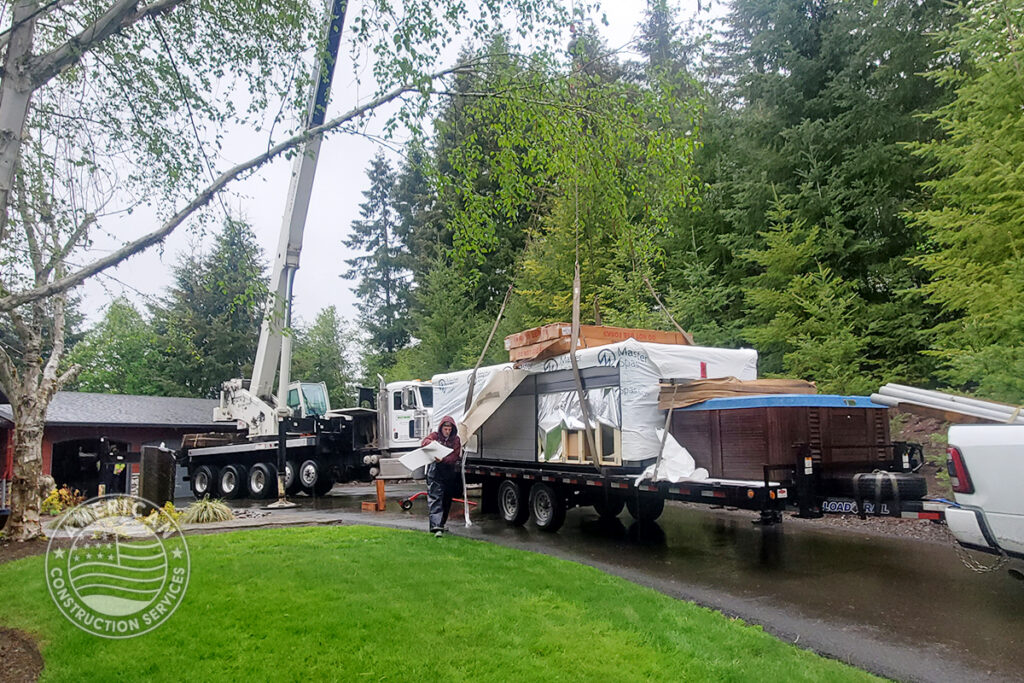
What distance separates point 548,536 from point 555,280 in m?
13.4

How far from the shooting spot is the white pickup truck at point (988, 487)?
5504 mm

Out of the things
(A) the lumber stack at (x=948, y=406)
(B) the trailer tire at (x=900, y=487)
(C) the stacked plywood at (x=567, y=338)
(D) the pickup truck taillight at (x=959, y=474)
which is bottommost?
A: (B) the trailer tire at (x=900, y=487)

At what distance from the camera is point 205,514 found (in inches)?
496

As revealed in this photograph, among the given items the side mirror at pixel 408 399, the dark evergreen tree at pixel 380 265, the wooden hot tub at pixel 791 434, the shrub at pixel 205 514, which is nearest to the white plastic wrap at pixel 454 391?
the shrub at pixel 205 514

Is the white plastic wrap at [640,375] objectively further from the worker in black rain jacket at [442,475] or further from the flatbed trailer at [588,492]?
the worker in black rain jacket at [442,475]

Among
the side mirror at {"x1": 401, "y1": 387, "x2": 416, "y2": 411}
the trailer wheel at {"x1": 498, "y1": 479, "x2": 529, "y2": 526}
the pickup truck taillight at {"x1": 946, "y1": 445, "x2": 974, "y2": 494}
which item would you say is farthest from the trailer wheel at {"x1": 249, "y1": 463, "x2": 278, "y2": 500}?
the pickup truck taillight at {"x1": 946, "y1": 445, "x2": 974, "y2": 494}

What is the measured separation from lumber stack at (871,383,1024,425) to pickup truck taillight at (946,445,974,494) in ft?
1.27

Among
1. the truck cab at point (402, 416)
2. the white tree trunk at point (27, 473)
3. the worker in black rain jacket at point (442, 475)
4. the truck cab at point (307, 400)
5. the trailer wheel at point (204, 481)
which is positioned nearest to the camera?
the white tree trunk at point (27, 473)

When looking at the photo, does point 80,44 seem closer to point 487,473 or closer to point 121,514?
point 121,514

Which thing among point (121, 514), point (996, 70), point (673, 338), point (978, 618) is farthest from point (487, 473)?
point (996, 70)

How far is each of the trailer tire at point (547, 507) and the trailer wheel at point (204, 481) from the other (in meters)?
13.2

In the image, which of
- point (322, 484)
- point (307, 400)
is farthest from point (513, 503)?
point (307, 400)

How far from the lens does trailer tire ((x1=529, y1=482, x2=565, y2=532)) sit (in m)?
11.3

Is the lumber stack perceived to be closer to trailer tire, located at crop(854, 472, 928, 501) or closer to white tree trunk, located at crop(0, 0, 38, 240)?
trailer tire, located at crop(854, 472, 928, 501)
